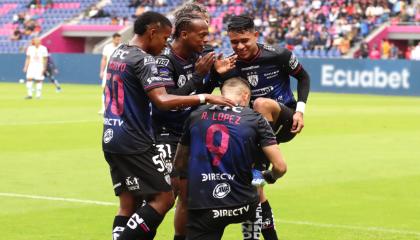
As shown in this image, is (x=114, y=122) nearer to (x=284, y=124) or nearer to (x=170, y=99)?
(x=170, y=99)

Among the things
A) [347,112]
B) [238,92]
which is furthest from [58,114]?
[238,92]

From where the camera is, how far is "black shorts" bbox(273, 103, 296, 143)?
8664 millimetres

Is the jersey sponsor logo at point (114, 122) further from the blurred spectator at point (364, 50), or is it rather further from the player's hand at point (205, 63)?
the blurred spectator at point (364, 50)

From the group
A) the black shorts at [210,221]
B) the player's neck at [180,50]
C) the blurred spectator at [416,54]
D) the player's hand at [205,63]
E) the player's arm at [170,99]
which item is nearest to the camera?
the black shorts at [210,221]

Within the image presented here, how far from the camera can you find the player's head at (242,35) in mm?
8328

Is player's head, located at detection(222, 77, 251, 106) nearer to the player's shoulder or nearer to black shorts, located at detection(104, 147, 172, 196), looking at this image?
black shorts, located at detection(104, 147, 172, 196)

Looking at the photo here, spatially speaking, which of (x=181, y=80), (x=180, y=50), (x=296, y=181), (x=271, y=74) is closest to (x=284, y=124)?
(x=271, y=74)

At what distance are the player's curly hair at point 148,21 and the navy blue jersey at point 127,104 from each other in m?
0.15

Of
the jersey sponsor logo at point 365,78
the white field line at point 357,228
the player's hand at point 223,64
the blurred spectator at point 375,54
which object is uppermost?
the player's hand at point 223,64

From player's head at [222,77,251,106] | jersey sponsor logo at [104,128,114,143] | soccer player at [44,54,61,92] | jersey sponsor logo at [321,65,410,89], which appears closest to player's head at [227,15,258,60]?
player's head at [222,77,251,106]

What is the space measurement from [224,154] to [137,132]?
1.21 m

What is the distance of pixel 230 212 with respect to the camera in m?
6.79

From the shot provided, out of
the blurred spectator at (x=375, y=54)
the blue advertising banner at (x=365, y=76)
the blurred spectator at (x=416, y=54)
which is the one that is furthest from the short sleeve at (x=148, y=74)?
the blurred spectator at (x=375, y=54)

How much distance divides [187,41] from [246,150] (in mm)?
1802
